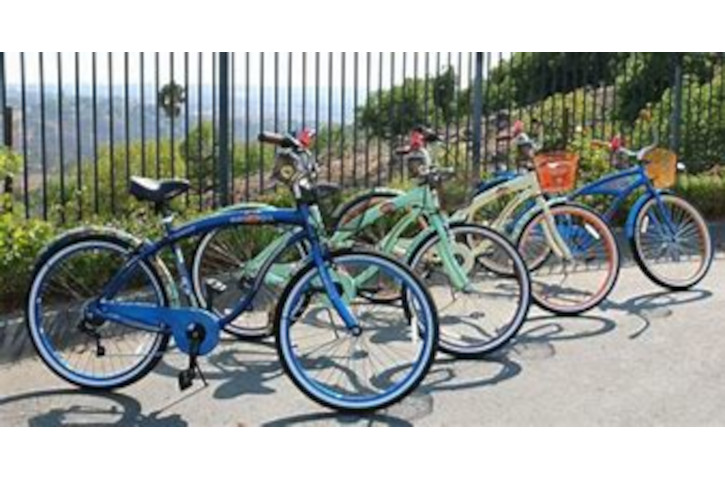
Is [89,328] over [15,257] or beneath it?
beneath

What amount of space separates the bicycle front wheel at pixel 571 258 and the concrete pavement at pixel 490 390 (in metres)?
0.33

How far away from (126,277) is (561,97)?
20.0ft

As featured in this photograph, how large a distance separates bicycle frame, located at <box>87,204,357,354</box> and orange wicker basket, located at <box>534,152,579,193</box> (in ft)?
6.12

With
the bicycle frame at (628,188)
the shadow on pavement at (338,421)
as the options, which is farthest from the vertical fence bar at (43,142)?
the bicycle frame at (628,188)

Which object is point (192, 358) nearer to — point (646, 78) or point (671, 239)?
point (671, 239)

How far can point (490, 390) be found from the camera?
4238 mm

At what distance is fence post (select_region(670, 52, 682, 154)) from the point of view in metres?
8.73

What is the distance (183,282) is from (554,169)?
243 cm

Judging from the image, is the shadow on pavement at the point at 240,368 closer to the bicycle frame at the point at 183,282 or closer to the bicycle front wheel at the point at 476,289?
the bicycle frame at the point at 183,282

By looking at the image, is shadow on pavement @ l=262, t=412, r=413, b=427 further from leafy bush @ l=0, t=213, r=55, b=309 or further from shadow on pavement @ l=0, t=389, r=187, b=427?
leafy bush @ l=0, t=213, r=55, b=309

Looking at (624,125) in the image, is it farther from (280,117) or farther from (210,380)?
(210,380)

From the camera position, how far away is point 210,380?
4.36 meters

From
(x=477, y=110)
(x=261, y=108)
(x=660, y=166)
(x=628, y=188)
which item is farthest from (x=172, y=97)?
(x=660, y=166)

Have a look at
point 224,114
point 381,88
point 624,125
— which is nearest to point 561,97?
point 624,125
